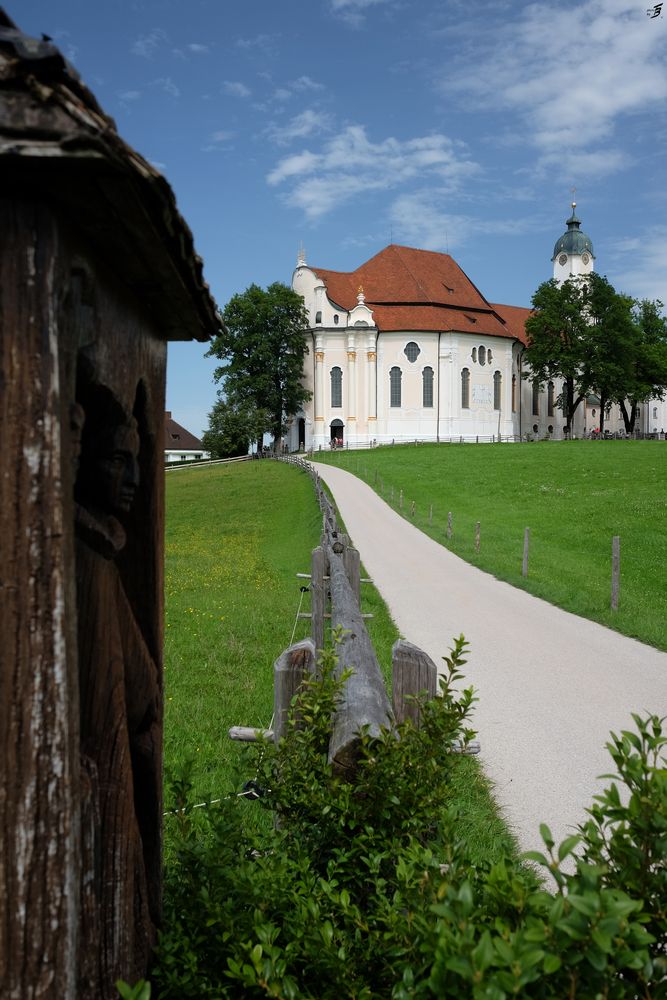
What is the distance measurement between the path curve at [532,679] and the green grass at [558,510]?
815 millimetres

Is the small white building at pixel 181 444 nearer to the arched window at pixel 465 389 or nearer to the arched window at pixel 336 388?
the arched window at pixel 336 388

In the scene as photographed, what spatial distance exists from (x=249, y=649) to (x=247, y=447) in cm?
5258

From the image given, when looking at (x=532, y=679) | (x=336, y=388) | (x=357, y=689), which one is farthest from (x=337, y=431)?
(x=357, y=689)

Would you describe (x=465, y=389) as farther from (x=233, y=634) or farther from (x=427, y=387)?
(x=233, y=634)

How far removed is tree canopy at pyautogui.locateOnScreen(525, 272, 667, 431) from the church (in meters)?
4.12

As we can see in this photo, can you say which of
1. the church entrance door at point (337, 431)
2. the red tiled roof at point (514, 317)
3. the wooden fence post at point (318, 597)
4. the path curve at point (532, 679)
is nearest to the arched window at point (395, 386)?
the church entrance door at point (337, 431)

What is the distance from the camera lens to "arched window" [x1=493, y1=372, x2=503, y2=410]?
69812 mm

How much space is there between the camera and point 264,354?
6253cm

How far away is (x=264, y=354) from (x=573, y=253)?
3972cm

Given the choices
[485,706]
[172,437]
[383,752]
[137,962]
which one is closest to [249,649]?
[485,706]

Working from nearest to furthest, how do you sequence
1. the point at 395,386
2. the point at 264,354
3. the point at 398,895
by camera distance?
the point at 398,895, the point at 264,354, the point at 395,386

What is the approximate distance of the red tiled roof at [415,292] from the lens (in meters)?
68.2

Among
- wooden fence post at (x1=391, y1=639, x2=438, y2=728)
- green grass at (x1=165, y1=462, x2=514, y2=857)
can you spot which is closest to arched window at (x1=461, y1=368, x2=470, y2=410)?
green grass at (x1=165, y1=462, x2=514, y2=857)

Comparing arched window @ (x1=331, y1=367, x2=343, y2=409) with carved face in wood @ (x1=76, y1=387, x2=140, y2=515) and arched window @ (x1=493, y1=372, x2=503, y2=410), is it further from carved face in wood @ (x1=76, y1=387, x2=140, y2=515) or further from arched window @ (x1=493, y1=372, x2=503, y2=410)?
carved face in wood @ (x1=76, y1=387, x2=140, y2=515)
